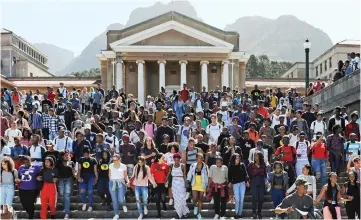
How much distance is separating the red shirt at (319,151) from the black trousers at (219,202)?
297 centimetres

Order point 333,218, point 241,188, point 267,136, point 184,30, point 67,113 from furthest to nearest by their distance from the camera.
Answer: point 184,30, point 67,113, point 267,136, point 241,188, point 333,218

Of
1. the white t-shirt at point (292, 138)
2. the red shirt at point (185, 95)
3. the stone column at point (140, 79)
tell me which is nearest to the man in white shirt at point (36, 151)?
the white t-shirt at point (292, 138)

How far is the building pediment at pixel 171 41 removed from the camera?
49.9 metres

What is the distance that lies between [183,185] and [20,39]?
7990cm

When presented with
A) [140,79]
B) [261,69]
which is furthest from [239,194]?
[261,69]

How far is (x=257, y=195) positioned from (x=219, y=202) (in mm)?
927

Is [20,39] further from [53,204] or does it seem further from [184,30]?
[53,204]

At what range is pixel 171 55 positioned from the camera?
165 feet

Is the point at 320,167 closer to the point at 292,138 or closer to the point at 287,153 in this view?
the point at 287,153

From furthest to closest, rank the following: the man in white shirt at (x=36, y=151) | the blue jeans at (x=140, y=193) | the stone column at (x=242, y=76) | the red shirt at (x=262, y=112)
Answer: the stone column at (x=242, y=76)
the red shirt at (x=262, y=112)
the man in white shirt at (x=36, y=151)
the blue jeans at (x=140, y=193)

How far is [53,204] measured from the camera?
52.5 ft

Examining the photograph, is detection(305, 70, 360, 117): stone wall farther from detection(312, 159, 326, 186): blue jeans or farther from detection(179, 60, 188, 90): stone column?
detection(179, 60, 188, 90): stone column

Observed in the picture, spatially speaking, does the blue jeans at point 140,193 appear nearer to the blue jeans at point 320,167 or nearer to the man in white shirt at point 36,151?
the man in white shirt at point 36,151

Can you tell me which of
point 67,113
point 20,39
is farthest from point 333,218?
point 20,39
